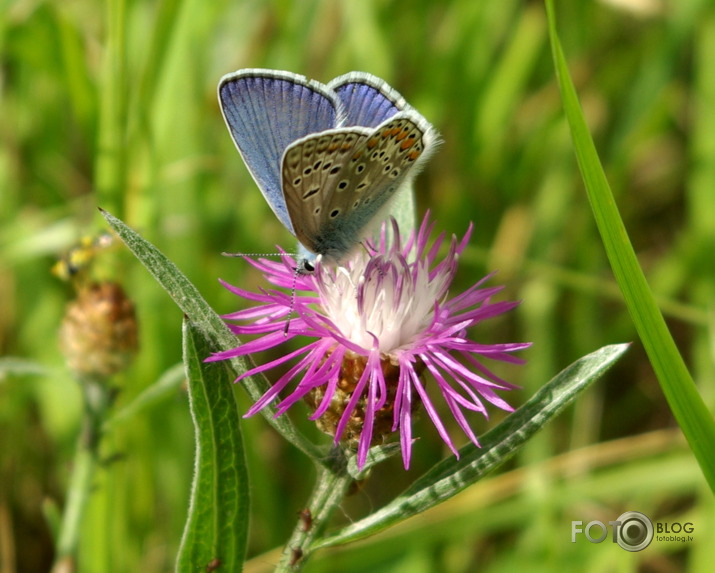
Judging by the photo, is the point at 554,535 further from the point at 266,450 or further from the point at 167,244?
the point at 167,244

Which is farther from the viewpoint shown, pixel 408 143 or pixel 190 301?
pixel 408 143

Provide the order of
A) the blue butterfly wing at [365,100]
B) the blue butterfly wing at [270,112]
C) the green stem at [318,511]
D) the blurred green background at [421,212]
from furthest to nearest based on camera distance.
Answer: the blurred green background at [421,212] < the blue butterfly wing at [365,100] < the blue butterfly wing at [270,112] < the green stem at [318,511]

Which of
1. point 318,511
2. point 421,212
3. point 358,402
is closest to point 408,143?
point 358,402

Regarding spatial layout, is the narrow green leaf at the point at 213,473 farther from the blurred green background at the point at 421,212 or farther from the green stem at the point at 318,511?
the blurred green background at the point at 421,212

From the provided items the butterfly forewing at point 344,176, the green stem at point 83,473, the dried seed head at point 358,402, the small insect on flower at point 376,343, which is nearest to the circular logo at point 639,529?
the small insect on flower at point 376,343

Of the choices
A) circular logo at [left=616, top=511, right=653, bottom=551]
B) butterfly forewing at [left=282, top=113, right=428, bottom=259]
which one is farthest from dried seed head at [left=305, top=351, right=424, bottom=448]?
circular logo at [left=616, top=511, right=653, bottom=551]

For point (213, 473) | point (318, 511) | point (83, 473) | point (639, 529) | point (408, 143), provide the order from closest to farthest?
point (213, 473), point (318, 511), point (408, 143), point (83, 473), point (639, 529)

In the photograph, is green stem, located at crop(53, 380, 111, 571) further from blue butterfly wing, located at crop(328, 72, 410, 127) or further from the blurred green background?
blue butterfly wing, located at crop(328, 72, 410, 127)

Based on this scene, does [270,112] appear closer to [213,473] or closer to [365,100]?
[365,100]

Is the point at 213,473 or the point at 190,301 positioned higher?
the point at 190,301
